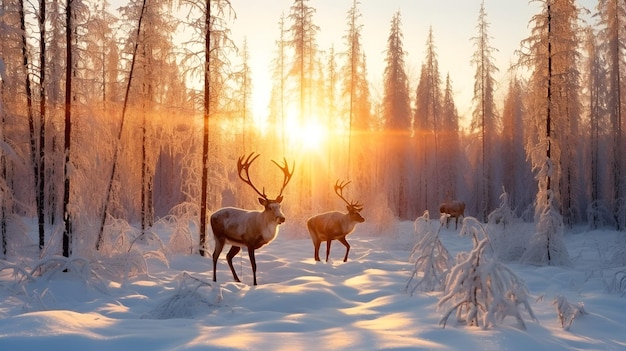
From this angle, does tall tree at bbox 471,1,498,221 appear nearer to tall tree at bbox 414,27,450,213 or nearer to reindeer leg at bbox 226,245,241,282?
tall tree at bbox 414,27,450,213

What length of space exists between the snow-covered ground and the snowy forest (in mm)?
2254

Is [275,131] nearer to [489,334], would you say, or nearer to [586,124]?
[586,124]

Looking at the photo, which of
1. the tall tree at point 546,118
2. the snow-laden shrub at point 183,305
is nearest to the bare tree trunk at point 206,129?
the snow-laden shrub at point 183,305

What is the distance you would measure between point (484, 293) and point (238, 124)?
662 inches

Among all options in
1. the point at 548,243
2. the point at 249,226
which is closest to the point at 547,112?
the point at 548,243

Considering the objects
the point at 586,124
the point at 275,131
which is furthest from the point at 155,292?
the point at 586,124

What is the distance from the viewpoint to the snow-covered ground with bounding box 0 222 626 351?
12.6ft

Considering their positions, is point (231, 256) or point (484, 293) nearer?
point (484, 293)

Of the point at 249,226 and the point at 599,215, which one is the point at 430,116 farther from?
the point at 249,226

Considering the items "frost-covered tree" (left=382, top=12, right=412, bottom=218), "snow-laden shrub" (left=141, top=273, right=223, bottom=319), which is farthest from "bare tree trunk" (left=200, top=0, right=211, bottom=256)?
"frost-covered tree" (left=382, top=12, right=412, bottom=218)

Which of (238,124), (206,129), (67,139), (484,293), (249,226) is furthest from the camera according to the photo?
(238,124)

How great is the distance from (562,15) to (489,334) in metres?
12.4

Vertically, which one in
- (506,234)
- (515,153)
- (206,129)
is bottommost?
(506,234)

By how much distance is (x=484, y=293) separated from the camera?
457 centimetres
